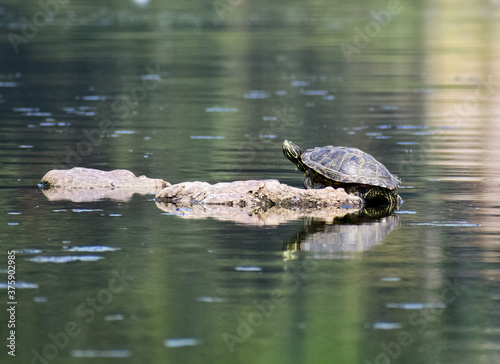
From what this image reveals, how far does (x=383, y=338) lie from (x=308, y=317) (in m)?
0.80

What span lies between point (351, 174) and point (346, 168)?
0.15 m

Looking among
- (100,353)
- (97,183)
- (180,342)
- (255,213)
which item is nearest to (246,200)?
(255,213)

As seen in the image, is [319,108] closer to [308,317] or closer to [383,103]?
[383,103]

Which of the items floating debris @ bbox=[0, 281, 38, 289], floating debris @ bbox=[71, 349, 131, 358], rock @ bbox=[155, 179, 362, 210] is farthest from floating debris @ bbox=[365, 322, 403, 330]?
rock @ bbox=[155, 179, 362, 210]

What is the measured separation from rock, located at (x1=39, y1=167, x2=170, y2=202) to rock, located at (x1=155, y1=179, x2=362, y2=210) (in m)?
0.95

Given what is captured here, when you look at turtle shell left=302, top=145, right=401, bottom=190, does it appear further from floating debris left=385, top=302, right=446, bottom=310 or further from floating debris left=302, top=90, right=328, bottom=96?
floating debris left=302, top=90, right=328, bottom=96

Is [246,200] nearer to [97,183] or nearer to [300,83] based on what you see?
[97,183]

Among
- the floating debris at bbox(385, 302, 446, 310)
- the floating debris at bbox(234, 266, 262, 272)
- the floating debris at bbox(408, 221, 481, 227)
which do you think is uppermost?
the floating debris at bbox(408, 221, 481, 227)

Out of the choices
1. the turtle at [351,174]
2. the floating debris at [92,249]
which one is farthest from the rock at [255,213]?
Result: the floating debris at [92,249]

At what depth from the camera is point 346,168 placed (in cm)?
1542

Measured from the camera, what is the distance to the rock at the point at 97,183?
52.2ft

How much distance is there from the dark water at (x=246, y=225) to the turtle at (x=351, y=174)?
377mm

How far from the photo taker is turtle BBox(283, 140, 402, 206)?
49.8ft

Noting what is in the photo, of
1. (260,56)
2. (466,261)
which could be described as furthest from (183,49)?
(466,261)
